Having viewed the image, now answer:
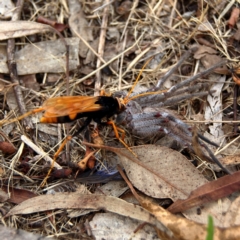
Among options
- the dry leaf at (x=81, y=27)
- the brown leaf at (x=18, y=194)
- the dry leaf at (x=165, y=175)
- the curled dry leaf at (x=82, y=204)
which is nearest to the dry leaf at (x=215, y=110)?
the dry leaf at (x=165, y=175)

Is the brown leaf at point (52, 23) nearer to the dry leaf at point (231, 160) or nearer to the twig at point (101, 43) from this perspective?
the twig at point (101, 43)

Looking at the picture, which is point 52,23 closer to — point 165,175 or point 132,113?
point 132,113

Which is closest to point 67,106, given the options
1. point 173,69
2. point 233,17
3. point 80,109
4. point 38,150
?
point 80,109

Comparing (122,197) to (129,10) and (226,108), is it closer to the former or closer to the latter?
(226,108)

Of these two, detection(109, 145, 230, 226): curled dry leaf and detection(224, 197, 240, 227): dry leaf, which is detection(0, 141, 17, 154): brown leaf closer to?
detection(109, 145, 230, 226): curled dry leaf

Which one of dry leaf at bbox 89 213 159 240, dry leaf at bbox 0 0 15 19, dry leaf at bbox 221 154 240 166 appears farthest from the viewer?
dry leaf at bbox 0 0 15 19

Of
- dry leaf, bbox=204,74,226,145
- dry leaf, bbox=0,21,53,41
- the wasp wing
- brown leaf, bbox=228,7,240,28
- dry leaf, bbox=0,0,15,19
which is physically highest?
brown leaf, bbox=228,7,240,28

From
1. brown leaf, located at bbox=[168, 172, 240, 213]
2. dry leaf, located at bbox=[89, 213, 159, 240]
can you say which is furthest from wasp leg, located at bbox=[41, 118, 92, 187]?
brown leaf, located at bbox=[168, 172, 240, 213]

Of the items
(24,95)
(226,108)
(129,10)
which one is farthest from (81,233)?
(129,10)
